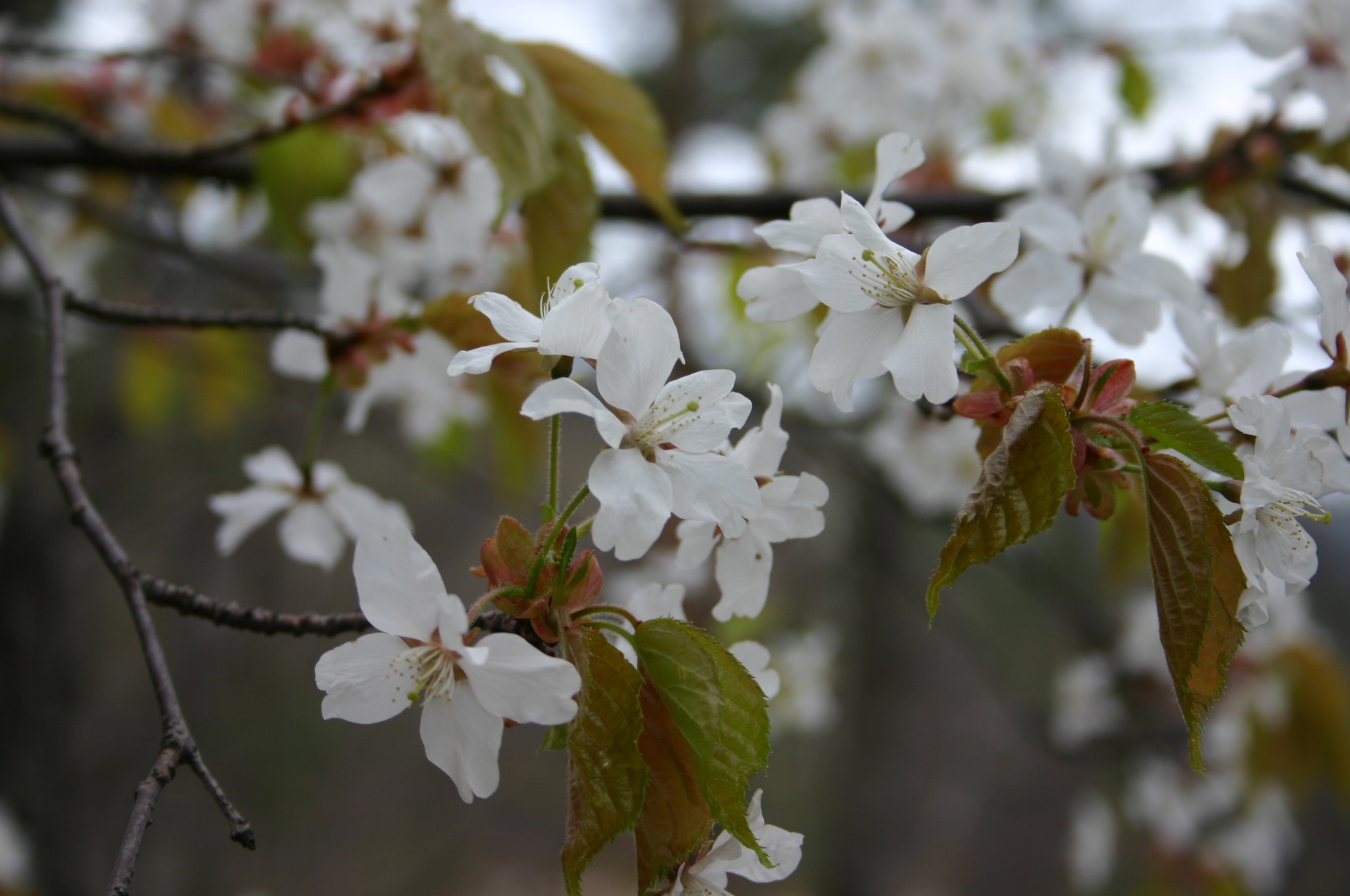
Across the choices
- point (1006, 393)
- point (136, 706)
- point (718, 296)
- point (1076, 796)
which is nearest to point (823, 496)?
point (1006, 393)

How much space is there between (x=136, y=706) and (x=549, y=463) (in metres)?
3.56

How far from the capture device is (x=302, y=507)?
97 cm

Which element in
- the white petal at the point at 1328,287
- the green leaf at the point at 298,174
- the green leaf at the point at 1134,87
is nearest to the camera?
the white petal at the point at 1328,287

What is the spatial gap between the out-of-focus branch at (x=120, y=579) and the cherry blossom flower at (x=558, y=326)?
28 centimetres

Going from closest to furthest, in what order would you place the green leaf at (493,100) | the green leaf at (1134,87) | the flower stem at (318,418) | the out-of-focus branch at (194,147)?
the green leaf at (493,100) → the flower stem at (318,418) → the out-of-focus branch at (194,147) → the green leaf at (1134,87)

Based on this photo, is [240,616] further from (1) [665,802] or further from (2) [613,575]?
(2) [613,575]

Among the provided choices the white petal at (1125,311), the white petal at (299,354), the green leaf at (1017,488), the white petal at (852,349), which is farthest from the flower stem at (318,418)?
the white petal at (1125,311)

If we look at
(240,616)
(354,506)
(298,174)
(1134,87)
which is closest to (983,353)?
(240,616)

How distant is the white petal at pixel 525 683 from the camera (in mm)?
492

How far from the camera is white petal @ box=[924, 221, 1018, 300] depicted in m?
0.55

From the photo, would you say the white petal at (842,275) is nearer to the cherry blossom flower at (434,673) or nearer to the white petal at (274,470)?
the cherry blossom flower at (434,673)

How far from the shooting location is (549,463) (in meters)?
0.61

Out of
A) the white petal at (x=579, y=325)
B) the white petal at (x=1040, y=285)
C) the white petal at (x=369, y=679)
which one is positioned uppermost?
the white petal at (x=579, y=325)

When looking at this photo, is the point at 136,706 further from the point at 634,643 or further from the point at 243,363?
the point at 634,643
